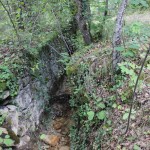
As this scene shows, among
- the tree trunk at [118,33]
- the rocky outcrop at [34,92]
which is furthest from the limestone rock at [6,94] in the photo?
the tree trunk at [118,33]

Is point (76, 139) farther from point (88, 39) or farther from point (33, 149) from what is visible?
point (88, 39)

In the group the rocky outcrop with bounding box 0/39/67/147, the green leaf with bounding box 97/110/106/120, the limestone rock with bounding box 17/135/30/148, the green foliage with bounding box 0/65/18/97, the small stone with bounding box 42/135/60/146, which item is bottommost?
the small stone with bounding box 42/135/60/146

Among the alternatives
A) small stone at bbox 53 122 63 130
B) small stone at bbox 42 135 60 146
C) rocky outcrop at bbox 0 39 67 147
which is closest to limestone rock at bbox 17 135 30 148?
rocky outcrop at bbox 0 39 67 147

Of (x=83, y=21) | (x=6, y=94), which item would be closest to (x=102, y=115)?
(x=6, y=94)

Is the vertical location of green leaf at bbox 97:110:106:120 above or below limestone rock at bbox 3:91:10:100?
below

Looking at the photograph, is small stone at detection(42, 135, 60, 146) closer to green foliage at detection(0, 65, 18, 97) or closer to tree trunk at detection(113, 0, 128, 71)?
green foliage at detection(0, 65, 18, 97)

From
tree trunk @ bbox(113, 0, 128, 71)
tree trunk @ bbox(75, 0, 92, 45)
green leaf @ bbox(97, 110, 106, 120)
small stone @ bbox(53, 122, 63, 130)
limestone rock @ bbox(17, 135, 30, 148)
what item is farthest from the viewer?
tree trunk @ bbox(75, 0, 92, 45)

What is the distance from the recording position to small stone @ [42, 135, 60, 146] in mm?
5091

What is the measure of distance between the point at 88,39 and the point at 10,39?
7.53ft

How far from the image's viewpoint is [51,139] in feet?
17.0

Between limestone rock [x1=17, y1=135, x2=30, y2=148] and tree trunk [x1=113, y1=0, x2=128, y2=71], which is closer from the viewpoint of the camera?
tree trunk [x1=113, y1=0, x2=128, y2=71]

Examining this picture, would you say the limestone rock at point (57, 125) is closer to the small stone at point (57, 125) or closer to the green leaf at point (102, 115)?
the small stone at point (57, 125)

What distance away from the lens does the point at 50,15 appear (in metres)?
6.69

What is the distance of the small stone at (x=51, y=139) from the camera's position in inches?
200
